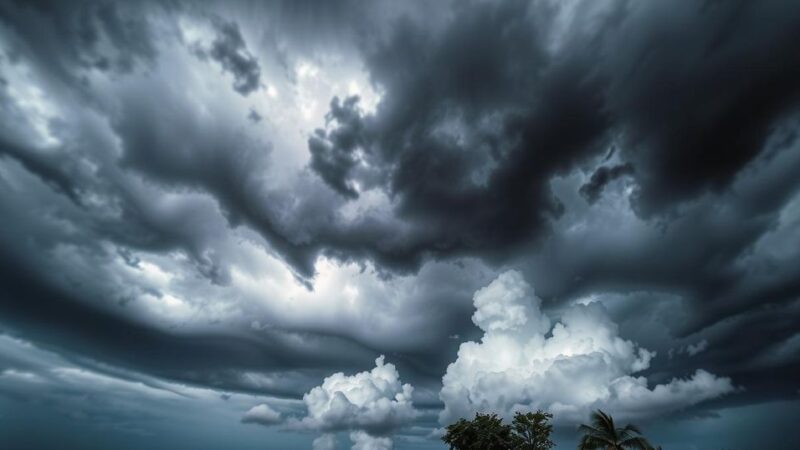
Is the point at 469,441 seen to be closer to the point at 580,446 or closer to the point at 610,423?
the point at 580,446

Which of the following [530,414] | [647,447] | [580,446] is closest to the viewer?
[647,447]

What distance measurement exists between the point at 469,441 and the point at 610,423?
21.3 metres

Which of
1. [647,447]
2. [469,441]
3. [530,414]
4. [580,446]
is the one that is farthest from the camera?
[469,441]

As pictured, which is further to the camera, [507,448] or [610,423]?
[507,448]

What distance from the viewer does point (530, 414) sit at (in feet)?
164

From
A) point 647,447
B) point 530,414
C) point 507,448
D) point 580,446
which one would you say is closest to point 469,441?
point 507,448

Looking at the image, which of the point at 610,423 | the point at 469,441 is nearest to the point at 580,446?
the point at 610,423

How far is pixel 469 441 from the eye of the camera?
55.9 m

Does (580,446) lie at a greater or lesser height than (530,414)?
lesser

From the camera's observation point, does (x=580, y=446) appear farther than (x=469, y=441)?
No

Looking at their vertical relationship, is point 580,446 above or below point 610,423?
below

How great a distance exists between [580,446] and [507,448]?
10.9 m

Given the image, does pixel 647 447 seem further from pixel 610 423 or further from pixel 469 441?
pixel 469 441

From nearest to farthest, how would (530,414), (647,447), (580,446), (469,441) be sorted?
1. (647,447)
2. (580,446)
3. (530,414)
4. (469,441)
